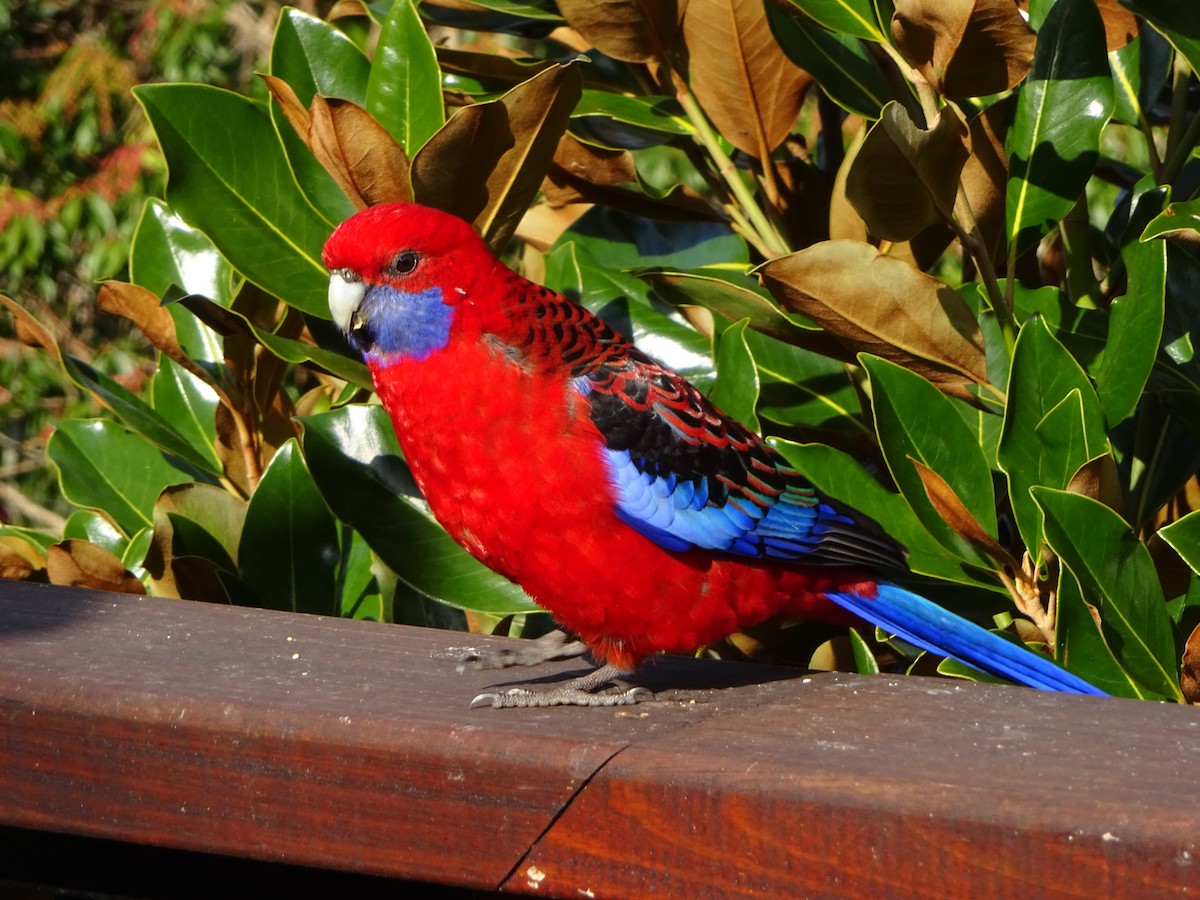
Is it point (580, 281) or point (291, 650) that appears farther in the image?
point (580, 281)

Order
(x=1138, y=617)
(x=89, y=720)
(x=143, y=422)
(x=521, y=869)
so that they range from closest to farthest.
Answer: (x=521, y=869) → (x=89, y=720) → (x=1138, y=617) → (x=143, y=422)

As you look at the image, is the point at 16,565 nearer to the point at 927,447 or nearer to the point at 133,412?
the point at 133,412

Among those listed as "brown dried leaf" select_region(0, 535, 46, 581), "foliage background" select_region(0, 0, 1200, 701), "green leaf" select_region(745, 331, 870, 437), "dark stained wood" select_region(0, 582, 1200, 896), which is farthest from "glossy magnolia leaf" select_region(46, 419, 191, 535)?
"green leaf" select_region(745, 331, 870, 437)

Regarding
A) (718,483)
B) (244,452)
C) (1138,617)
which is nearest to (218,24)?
(244,452)

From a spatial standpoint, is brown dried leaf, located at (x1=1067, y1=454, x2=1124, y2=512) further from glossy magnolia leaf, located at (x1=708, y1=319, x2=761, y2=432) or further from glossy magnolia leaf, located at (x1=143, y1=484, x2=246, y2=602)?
glossy magnolia leaf, located at (x1=143, y1=484, x2=246, y2=602)

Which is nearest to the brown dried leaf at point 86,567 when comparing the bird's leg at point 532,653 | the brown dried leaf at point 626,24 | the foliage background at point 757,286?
the foliage background at point 757,286

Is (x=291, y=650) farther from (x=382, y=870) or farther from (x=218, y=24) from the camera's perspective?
(x=218, y=24)

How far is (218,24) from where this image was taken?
7.88m

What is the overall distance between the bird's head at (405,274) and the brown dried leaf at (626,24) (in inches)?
15.0

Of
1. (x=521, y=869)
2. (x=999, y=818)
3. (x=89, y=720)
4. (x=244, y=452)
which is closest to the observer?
(x=999, y=818)

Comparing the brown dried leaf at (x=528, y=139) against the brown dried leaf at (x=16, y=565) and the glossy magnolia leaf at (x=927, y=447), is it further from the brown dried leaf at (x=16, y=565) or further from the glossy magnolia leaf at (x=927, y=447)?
the brown dried leaf at (x=16, y=565)

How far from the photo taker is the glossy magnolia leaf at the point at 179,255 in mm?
2469

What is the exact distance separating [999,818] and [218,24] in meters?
7.62

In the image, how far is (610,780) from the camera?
48.9 inches
